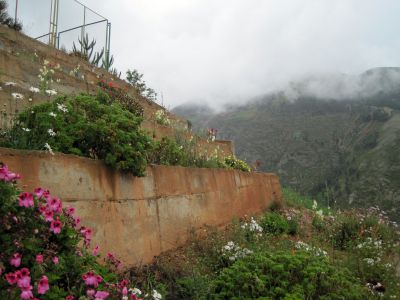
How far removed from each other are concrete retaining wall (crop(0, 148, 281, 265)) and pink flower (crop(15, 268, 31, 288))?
1.34 metres

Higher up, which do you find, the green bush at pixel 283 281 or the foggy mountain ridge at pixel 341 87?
the foggy mountain ridge at pixel 341 87

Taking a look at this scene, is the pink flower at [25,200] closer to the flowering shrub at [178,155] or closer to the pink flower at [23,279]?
the pink flower at [23,279]

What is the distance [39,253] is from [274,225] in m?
6.04

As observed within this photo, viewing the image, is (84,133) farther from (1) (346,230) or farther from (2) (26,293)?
(1) (346,230)

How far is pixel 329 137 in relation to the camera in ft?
148

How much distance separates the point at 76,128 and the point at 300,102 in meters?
59.4

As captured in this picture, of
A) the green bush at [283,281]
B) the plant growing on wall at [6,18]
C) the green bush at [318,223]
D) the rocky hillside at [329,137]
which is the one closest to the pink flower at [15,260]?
the green bush at [283,281]

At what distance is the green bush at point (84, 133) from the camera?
4.14m

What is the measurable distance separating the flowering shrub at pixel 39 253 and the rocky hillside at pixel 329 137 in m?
18.1

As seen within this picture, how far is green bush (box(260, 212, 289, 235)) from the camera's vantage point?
310 inches

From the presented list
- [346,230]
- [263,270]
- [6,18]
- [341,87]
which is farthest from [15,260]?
[341,87]

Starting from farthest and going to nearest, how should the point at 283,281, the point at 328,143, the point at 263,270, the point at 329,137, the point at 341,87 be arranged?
the point at 341,87 < the point at 329,137 < the point at 328,143 < the point at 263,270 < the point at 283,281

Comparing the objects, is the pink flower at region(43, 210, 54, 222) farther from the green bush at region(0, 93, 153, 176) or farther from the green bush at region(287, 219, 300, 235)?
the green bush at region(287, 219, 300, 235)

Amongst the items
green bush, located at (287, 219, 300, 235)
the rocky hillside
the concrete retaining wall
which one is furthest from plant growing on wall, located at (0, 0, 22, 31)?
the rocky hillside
